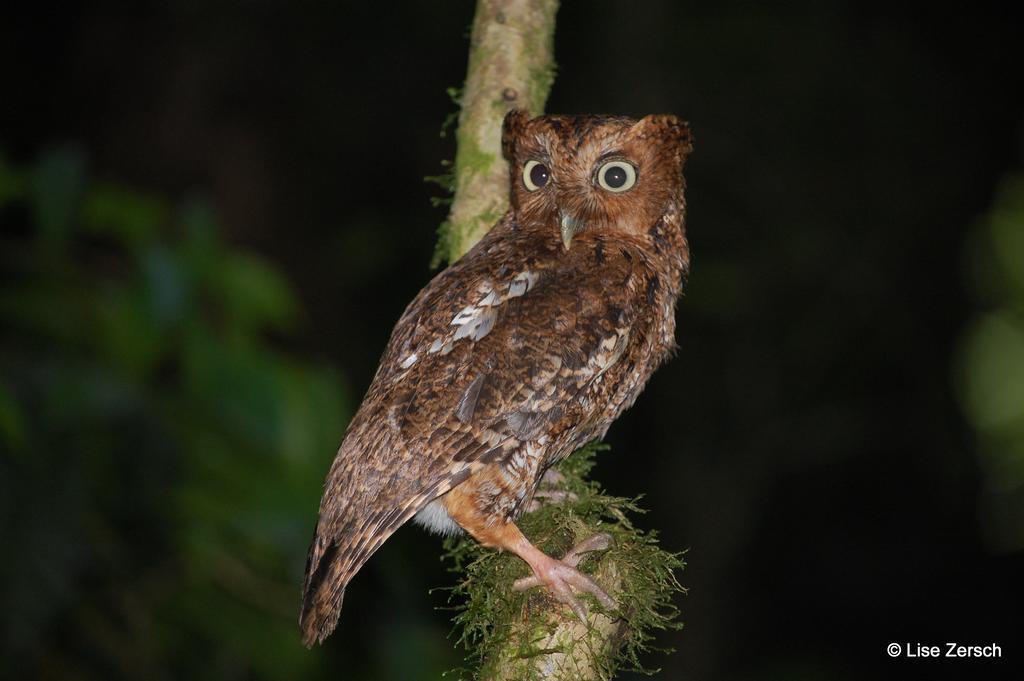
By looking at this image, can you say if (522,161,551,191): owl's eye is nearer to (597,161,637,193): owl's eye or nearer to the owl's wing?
(597,161,637,193): owl's eye

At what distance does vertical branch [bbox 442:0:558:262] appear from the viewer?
3.01 metres

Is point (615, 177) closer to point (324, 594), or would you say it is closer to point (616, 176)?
point (616, 176)

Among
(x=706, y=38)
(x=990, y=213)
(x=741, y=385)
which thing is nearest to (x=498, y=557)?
(x=741, y=385)

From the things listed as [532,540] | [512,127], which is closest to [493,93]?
[512,127]

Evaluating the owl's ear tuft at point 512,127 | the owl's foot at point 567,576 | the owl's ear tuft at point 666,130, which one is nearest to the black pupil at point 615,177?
the owl's ear tuft at point 666,130

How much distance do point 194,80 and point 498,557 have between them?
3911 millimetres

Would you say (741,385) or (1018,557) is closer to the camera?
(741,385)

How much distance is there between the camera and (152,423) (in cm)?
297

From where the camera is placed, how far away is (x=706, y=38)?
679 cm

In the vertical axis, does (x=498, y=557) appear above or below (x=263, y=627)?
above

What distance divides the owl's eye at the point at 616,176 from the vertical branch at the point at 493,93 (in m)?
0.34

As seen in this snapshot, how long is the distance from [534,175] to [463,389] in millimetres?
766

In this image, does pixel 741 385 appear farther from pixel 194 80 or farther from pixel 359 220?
pixel 194 80

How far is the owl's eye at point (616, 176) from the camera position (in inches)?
113
